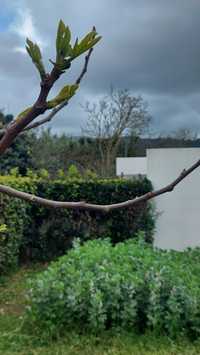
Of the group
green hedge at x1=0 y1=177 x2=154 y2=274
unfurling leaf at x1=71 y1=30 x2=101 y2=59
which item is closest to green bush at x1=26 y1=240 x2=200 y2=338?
green hedge at x1=0 y1=177 x2=154 y2=274

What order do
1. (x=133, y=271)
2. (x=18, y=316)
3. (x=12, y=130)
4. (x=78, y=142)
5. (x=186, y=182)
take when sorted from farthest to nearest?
(x=78, y=142) → (x=186, y=182) → (x=18, y=316) → (x=133, y=271) → (x=12, y=130)

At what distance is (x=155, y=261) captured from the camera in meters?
5.57

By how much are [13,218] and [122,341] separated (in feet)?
11.3

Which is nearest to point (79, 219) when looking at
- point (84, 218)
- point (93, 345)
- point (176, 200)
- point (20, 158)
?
point (84, 218)

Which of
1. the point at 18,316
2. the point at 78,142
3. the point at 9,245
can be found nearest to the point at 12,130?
the point at 18,316

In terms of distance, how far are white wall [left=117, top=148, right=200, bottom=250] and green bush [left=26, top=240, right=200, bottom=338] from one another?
11.9 ft

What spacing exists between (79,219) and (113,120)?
26.6 feet

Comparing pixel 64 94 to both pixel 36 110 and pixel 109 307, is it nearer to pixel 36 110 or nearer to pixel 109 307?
pixel 36 110

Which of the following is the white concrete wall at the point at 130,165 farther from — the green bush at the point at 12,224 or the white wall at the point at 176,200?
the green bush at the point at 12,224

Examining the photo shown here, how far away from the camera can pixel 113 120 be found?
16.9m

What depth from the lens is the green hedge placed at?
904 centimetres

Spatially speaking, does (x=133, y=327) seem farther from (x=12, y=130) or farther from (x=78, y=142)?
(x=78, y=142)

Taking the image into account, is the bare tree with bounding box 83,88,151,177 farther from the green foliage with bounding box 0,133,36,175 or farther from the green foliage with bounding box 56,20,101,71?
the green foliage with bounding box 56,20,101,71

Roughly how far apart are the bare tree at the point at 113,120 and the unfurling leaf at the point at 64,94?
50.6 ft
